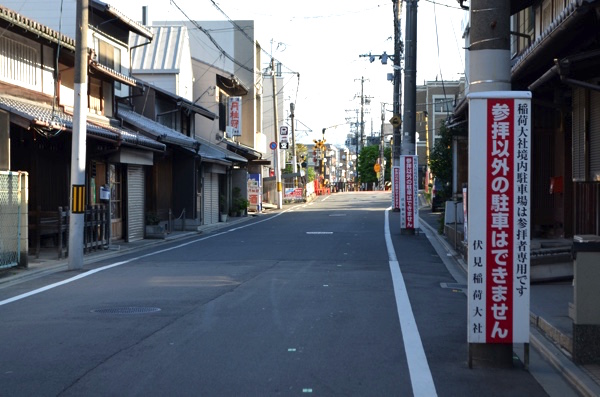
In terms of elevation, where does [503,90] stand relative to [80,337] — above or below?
above

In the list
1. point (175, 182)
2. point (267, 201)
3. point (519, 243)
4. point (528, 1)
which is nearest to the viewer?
point (519, 243)

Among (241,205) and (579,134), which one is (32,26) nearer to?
(579,134)

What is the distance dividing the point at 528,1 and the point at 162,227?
15876 millimetres

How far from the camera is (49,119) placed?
18047 millimetres

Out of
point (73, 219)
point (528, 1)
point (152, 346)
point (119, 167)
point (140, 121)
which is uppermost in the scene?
point (528, 1)

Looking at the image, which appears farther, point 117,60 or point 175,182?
point 175,182

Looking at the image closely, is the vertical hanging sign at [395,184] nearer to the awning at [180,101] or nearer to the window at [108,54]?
the awning at [180,101]

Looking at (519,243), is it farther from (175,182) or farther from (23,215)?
(175,182)

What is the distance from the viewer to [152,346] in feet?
28.7

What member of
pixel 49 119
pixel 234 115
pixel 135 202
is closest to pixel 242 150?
pixel 234 115

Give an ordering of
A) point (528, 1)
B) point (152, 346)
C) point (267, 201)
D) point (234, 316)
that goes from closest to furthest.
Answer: point (152, 346), point (234, 316), point (528, 1), point (267, 201)

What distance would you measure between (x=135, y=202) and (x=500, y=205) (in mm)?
21035

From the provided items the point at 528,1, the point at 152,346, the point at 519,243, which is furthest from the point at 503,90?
the point at 528,1

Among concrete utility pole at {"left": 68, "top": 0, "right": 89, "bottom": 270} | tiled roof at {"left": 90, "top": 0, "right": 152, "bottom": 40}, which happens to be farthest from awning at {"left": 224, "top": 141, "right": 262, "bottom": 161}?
concrete utility pole at {"left": 68, "top": 0, "right": 89, "bottom": 270}
